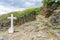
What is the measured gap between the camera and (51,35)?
15.5m

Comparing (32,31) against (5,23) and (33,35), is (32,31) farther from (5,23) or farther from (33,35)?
(5,23)

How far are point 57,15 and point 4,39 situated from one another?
4.56m

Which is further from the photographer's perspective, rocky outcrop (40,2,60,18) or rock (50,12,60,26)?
rocky outcrop (40,2,60,18)

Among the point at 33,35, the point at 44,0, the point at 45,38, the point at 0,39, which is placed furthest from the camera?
the point at 44,0

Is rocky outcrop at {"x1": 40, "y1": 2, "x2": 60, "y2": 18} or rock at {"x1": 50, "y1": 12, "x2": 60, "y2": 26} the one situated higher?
rocky outcrop at {"x1": 40, "y1": 2, "x2": 60, "y2": 18}

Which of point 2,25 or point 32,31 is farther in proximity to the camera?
point 2,25

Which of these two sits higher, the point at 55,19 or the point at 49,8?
the point at 49,8

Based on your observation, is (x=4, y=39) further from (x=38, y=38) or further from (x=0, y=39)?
(x=38, y=38)

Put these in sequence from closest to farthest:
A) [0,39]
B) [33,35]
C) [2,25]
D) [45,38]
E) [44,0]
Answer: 1. [45,38]
2. [33,35]
3. [0,39]
4. [44,0]
5. [2,25]

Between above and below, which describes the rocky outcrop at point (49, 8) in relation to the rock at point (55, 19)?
above

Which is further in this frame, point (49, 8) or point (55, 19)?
point (49, 8)

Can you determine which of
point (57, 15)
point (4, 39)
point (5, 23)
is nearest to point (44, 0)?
point (57, 15)

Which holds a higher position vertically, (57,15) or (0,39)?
(57,15)

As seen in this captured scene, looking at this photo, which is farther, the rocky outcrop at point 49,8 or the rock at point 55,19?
the rocky outcrop at point 49,8
